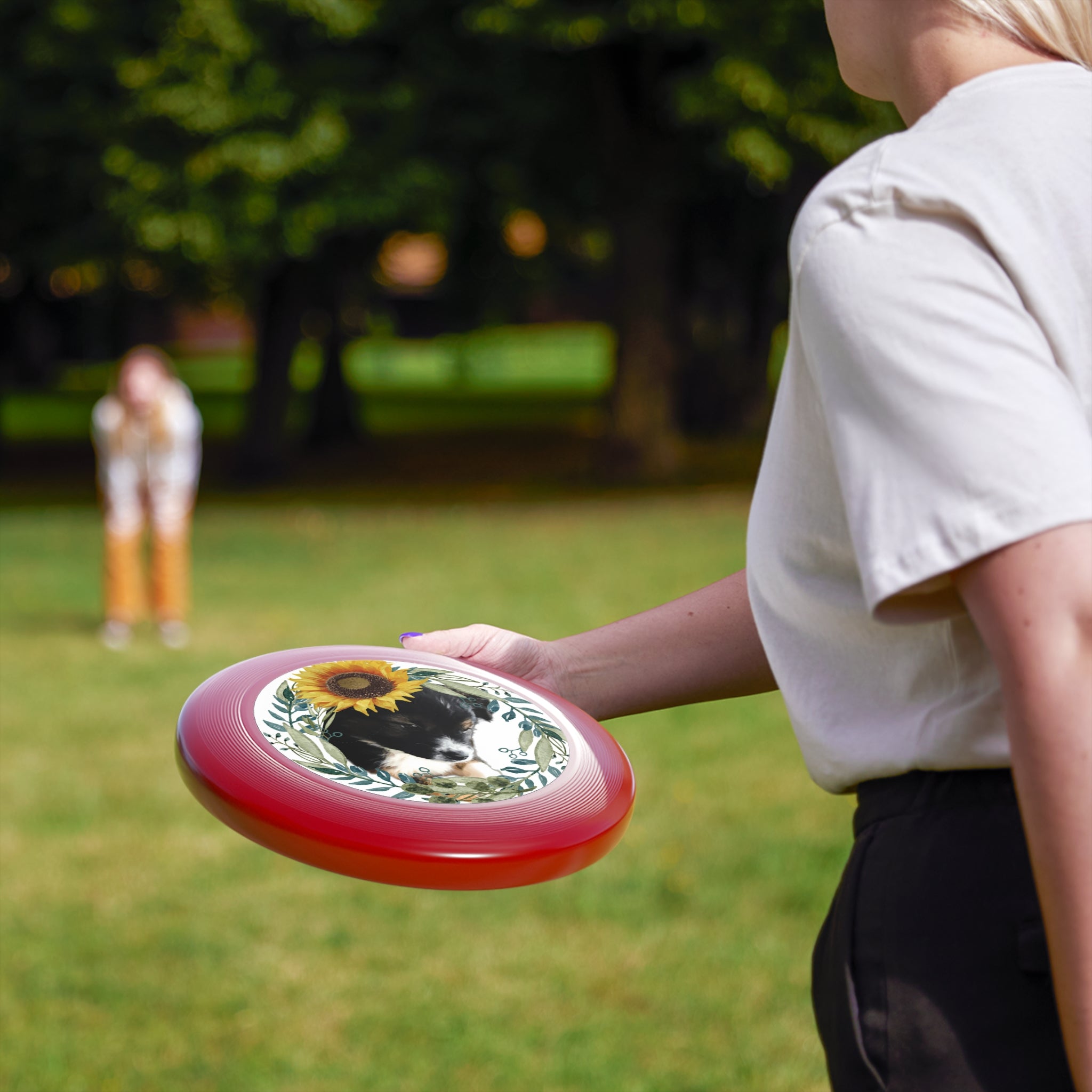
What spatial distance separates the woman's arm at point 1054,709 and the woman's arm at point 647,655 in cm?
52

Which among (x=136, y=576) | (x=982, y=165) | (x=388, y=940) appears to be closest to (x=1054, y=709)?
(x=982, y=165)

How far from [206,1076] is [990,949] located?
125 inches

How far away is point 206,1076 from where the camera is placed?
151 inches

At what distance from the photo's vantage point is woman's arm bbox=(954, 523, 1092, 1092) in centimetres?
98

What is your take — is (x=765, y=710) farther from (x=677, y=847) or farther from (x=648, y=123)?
(x=648, y=123)

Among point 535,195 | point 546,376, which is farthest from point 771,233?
point 546,376

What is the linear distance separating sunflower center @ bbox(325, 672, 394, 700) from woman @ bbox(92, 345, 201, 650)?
26.2 feet

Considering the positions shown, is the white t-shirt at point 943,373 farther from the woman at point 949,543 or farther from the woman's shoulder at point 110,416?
the woman's shoulder at point 110,416

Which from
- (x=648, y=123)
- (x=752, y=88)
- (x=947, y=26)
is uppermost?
(x=947, y=26)

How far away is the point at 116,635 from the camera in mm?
9594

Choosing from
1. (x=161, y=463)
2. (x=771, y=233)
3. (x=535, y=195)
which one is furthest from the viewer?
(x=771, y=233)

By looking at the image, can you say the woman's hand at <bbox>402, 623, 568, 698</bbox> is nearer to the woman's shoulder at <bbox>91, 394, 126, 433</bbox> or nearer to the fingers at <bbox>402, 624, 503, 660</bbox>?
the fingers at <bbox>402, 624, 503, 660</bbox>

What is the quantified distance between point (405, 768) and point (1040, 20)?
94cm

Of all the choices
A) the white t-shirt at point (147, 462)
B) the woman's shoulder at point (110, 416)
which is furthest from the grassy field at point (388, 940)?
the woman's shoulder at point (110, 416)
